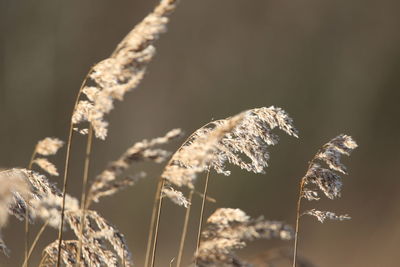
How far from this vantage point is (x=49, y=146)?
1938mm

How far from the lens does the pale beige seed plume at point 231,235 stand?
4.89ft

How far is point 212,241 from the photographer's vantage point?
160 centimetres

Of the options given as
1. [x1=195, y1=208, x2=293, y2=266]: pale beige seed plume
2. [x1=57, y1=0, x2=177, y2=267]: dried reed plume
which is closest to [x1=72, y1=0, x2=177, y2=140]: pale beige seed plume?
[x1=57, y1=0, x2=177, y2=267]: dried reed plume

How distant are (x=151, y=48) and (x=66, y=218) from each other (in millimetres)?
822

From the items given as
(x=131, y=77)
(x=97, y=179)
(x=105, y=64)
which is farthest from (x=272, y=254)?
(x=105, y=64)

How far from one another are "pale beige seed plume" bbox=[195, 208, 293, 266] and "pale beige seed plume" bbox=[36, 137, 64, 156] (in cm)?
54

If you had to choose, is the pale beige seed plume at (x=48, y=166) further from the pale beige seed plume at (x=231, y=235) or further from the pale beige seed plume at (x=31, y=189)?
the pale beige seed plume at (x=231, y=235)

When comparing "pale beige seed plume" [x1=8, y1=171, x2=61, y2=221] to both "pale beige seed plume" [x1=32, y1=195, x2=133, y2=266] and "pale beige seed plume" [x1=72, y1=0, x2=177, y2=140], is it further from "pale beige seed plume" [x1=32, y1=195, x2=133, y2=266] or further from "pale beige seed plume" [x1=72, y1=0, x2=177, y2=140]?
"pale beige seed plume" [x1=72, y1=0, x2=177, y2=140]

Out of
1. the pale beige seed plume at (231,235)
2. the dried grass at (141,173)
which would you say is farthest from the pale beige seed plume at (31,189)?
the pale beige seed plume at (231,235)

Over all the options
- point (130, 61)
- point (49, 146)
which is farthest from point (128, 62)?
point (49, 146)

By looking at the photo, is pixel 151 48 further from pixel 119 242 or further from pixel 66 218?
pixel 66 218

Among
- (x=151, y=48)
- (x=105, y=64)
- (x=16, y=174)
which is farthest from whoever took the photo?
(x=16, y=174)

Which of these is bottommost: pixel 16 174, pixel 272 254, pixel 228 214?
pixel 272 254

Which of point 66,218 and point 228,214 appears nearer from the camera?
point 228,214
